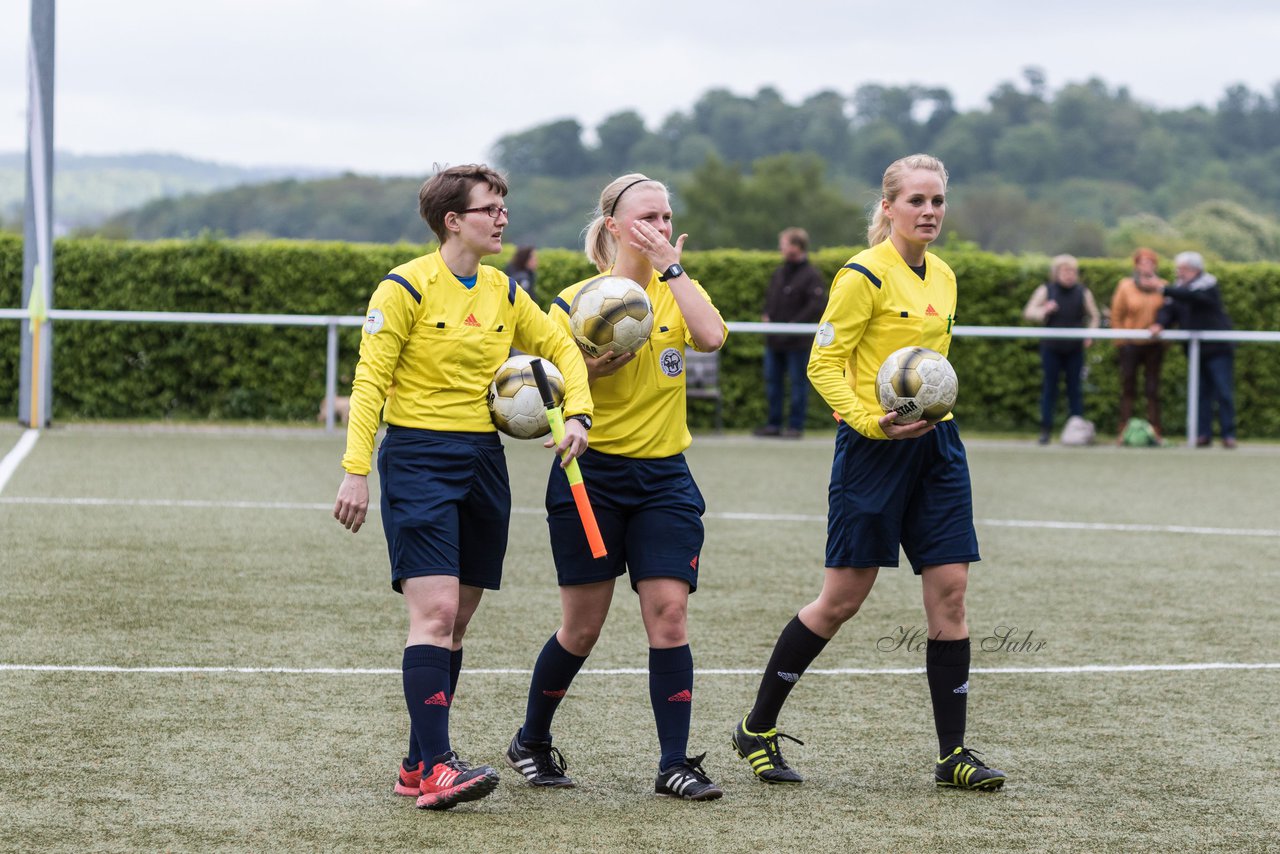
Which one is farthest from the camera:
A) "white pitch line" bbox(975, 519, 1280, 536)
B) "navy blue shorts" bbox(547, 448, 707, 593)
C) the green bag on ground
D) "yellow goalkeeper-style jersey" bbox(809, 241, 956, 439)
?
the green bag on ground

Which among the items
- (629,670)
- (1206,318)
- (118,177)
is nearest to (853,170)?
(118,177)

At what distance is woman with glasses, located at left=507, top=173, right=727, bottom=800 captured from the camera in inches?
194

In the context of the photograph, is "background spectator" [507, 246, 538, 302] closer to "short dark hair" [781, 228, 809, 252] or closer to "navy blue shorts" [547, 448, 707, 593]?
"short dark hair" [781, 228, 809, 252]

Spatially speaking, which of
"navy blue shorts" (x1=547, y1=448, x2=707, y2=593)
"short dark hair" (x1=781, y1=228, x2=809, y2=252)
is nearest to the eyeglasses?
"navy blue shorts" (x1=547, y1=448, x2=707, y2=593)

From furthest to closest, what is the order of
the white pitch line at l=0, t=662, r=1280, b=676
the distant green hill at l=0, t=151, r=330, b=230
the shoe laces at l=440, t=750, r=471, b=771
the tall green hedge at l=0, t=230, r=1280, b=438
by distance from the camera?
1. the distant green hill at l=0, t=151, r=330, b=230
2. the tall green hedge at l=0, t=230, r=1280, b=438
3. the white pitch line at l=0, t=662, r=1280, b=676
4. the shoe laces at l=440, t=750, r=471, b=771

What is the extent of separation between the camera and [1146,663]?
22.7ft

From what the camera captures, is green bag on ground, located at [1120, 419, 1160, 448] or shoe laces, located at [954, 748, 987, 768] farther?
green bag on ground, located at [1120, 419, 1160, 448]

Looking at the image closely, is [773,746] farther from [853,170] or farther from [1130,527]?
[853,170]

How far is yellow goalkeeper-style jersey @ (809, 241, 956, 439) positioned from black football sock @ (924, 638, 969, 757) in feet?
2.31

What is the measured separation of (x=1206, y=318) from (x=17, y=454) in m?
11.8

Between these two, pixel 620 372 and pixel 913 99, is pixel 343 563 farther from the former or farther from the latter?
pixel 913 99

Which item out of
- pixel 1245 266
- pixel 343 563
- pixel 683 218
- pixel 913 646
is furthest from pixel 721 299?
pixel 683 218

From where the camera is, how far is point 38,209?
17156 mm

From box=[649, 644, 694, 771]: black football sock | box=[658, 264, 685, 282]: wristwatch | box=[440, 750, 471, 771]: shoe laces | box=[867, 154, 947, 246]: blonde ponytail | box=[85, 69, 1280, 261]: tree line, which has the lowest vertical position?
box=[440, 750, 471, 771]: shoe laces
